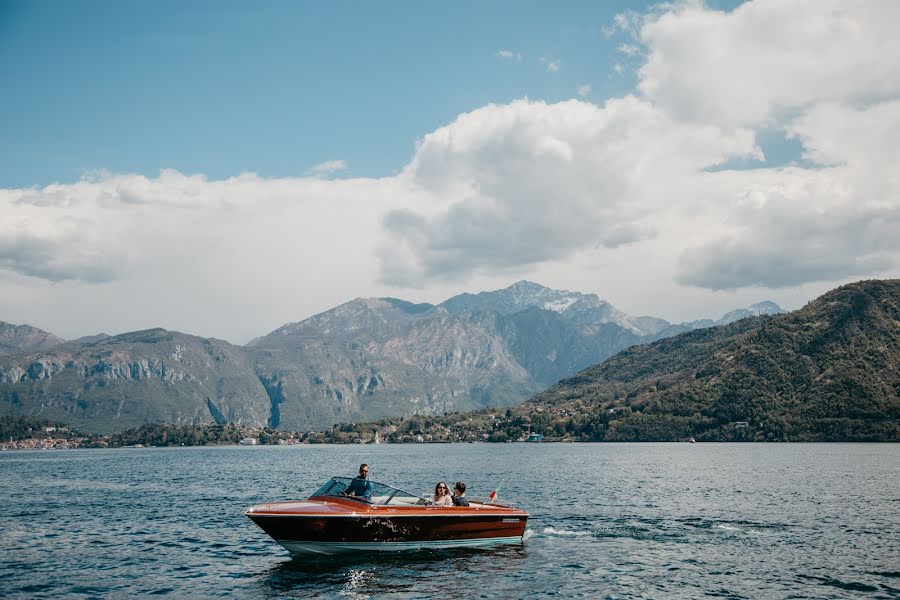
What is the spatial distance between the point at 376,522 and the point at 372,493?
5.24ft

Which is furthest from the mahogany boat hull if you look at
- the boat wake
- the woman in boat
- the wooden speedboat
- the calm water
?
the boat wake

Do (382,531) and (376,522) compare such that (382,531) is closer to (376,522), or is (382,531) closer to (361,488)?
(376,522)

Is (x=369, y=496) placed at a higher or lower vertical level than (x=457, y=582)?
higher

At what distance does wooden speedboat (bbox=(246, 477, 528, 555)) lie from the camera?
119ft

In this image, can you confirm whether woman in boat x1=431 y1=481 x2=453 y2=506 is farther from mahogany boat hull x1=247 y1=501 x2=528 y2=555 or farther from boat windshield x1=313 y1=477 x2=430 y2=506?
boat windshield x1=313 y1=477 x2=430 y2=506

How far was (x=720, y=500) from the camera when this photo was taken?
2608 inches

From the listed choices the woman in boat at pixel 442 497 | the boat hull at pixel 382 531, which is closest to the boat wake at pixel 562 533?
the boat hull at pixel 382 531

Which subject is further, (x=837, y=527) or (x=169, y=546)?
(x=837, y=527)

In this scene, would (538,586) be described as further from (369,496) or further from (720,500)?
(720,500)

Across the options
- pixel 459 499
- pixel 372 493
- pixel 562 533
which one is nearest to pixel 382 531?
pixel 372 493

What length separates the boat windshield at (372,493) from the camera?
3803cm

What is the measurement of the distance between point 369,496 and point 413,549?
3.86m

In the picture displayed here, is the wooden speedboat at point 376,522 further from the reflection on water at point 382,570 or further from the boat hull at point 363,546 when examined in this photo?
the reflection on water at point 382,570

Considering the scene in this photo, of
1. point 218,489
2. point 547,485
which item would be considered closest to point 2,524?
point 218,489
